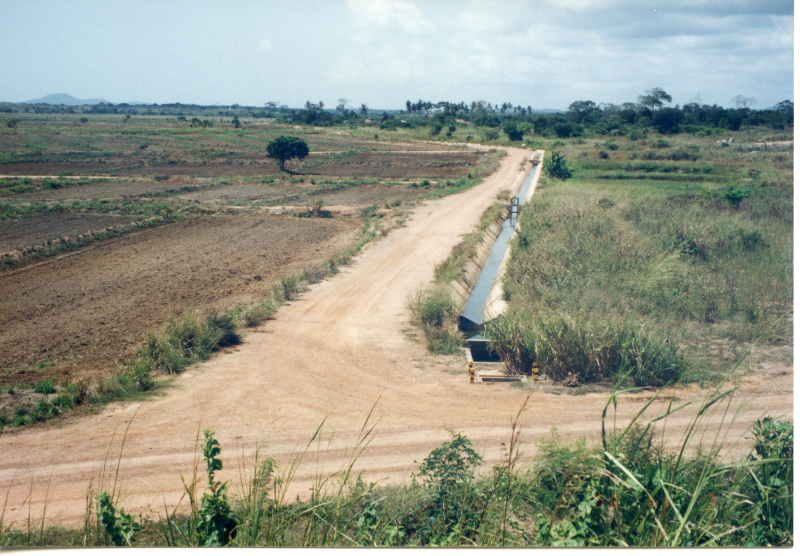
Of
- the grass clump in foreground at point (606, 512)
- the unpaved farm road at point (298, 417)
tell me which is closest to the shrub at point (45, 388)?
the unpaved farm road at point (298, 417)

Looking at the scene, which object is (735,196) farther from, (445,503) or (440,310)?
(445,503)

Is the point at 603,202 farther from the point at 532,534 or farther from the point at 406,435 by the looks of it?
Result: the point at 532,534

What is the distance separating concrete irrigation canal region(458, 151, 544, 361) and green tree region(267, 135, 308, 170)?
20.5 meters

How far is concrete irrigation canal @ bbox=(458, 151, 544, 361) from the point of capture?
14.7 metres

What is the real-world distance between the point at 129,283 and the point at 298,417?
1327 cm

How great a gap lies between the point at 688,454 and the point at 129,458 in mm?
8700

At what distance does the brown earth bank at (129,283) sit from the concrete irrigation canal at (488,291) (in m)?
7.11

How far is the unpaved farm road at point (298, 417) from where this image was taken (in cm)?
843

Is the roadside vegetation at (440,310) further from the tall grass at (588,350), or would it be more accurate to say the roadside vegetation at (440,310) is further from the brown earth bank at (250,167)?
the brown earth bank at (250,167)

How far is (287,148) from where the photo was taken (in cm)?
4906

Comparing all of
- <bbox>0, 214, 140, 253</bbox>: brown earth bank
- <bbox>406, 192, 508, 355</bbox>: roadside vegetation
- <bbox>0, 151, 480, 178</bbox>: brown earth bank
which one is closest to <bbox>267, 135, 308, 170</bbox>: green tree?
<bbox>0, 151, 480, 178</bbox>: brown earth bank

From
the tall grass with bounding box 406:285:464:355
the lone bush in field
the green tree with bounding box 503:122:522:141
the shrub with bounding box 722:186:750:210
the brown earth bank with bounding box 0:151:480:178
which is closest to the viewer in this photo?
the tall grass with bounding box 406:285:464:355

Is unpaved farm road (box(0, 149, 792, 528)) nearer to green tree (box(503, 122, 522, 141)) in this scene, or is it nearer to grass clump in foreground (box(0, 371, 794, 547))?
grass clump in foreground (box(0, 371, 794, 547))

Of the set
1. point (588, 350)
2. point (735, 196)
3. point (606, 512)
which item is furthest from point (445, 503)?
point (735, 196)
